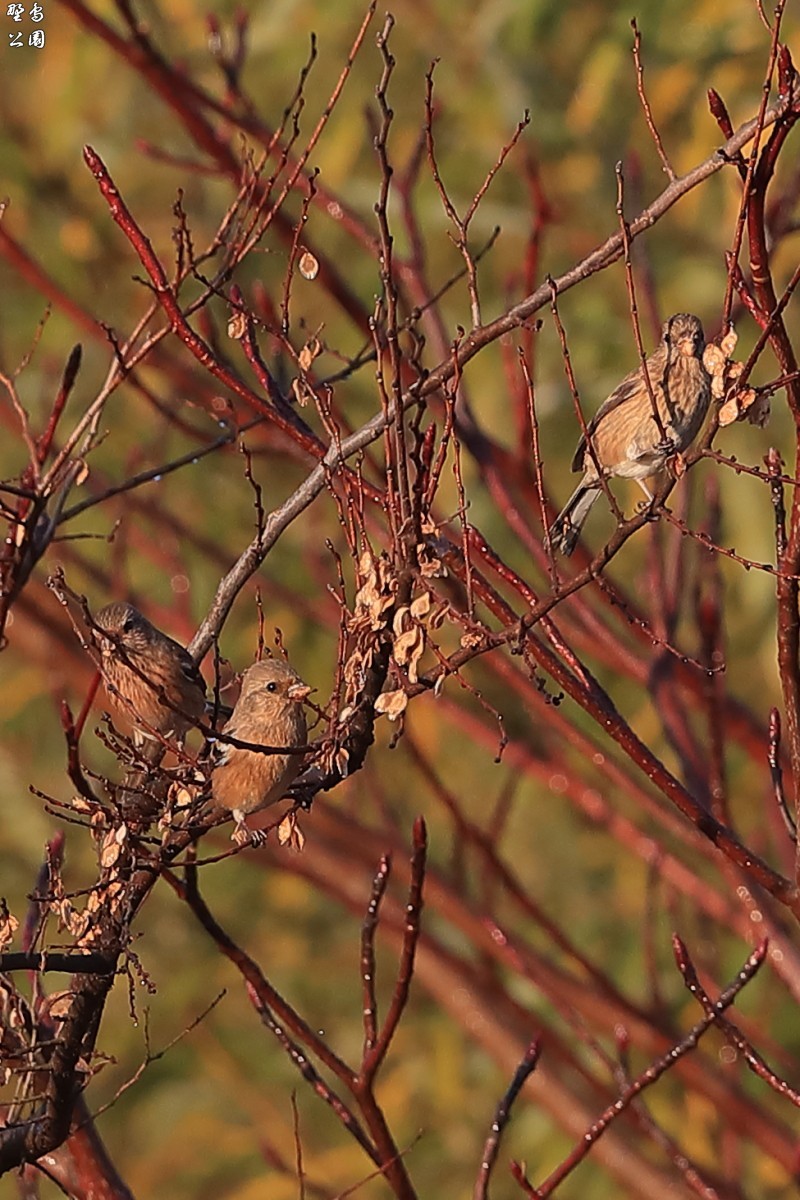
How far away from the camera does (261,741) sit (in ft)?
10.5

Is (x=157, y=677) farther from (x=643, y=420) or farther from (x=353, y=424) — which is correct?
(x=353, y=424)

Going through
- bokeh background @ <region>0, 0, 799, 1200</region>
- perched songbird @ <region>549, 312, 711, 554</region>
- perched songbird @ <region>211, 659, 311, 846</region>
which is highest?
bokeh background @ <region>0, 0, 799, 1200</region>

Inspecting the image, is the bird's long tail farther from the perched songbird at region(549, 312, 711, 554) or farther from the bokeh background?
the bokeh background

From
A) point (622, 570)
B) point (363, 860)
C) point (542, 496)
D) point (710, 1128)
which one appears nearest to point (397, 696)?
point (542, 496)

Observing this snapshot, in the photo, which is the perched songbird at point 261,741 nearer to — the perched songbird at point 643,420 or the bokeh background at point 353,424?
the perched songbird at point 643,420

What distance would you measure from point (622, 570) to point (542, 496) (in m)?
7.37

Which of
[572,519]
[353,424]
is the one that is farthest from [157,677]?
[353,424]

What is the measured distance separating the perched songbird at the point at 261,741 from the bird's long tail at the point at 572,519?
4.13 ft

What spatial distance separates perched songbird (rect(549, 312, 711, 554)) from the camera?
3951 millimetres

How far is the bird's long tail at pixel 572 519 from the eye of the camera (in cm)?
440

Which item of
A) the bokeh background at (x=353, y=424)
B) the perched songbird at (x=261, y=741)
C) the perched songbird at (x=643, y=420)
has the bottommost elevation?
the perched songbird at (x=261, y=741)

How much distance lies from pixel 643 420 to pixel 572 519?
39cm

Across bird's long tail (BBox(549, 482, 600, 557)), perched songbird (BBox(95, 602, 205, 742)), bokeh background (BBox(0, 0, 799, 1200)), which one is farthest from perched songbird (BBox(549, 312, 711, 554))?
bokeh background (BBox(0, 0, 799, 1200))

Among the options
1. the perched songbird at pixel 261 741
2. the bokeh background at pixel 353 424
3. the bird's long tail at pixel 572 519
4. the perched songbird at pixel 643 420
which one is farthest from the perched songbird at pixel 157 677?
the bokeh background at pixel 353 424
